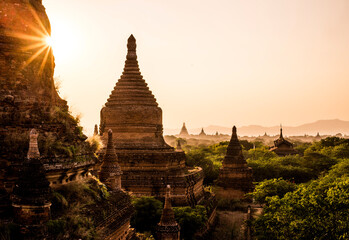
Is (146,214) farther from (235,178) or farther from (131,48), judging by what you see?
(235,178)

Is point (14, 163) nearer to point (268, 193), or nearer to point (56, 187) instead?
point (56, 187)

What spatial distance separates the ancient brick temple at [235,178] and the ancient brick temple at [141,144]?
6.98 metres

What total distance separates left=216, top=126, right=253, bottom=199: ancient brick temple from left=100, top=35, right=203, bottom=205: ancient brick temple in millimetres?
6982

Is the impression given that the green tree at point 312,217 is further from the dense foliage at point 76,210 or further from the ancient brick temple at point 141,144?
the dense foliage at point 76,210

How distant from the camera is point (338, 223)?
1316cm

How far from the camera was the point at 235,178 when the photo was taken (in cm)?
3225

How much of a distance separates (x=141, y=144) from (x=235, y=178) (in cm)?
1181

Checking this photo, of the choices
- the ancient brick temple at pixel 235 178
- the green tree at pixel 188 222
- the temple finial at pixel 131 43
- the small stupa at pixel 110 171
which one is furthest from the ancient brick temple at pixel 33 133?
the ancient brick temple at pixel 235 178

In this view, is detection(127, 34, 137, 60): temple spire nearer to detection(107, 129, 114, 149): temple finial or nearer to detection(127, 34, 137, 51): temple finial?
detection(127, 34, 137, 51): temple finial

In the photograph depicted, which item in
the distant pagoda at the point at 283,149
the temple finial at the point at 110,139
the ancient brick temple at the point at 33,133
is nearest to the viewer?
the ancient brick temple at the point at 33,133

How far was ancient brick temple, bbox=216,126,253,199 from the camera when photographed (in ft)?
105

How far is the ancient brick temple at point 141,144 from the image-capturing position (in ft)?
70.5

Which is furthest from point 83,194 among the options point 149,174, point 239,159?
point 239,159

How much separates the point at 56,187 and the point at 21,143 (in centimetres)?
118
